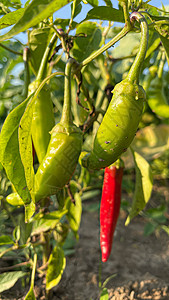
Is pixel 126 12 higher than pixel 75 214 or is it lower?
higher

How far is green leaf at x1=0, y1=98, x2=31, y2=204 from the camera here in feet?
2.15

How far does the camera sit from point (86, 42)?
890 mm

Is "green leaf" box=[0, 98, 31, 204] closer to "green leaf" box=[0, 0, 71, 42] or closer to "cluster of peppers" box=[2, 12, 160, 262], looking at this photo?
"cluster of peppers" box=[2, 12, 160, 262]

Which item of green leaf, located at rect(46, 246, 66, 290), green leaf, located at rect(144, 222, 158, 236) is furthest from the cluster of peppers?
green leaf, located at rect(144, 222, 158, 236)

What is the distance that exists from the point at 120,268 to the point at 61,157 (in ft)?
3.83

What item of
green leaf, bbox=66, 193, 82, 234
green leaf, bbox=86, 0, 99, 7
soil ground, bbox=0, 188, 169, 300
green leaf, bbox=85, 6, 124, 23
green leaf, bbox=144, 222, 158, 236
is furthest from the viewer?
green leaf, bbox=144, 222, 158, 236

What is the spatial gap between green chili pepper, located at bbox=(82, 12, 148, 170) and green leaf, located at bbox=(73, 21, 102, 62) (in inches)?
11.4

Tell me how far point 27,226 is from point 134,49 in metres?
0.76

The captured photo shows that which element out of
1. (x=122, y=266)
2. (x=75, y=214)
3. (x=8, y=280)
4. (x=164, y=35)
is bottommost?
(x=122, y=266)

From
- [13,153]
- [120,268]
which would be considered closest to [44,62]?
[13,153]

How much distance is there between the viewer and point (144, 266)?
1621mm

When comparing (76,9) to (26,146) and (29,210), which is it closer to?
(26,146)

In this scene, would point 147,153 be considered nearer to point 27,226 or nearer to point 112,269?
point 112,269

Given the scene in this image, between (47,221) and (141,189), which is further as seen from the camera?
(47,221)
